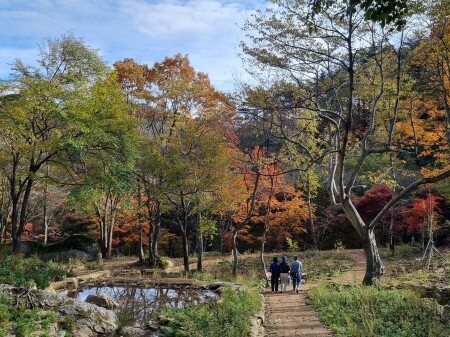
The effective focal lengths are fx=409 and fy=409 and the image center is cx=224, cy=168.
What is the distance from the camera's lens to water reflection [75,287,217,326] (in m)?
11.7

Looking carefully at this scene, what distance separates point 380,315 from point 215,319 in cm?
322

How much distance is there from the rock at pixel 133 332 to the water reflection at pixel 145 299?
1.08 metres

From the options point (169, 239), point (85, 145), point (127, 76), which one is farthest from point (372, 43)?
point (169, 239)

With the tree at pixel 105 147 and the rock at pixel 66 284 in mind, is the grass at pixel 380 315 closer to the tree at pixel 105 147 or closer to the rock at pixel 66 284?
the rock at pixel 66 284

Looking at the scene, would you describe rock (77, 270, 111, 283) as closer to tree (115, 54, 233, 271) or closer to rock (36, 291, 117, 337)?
tree (115, 54, 233, 271)

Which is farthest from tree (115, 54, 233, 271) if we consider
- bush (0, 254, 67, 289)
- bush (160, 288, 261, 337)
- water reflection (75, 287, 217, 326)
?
bush (160, 288, 261, 337)

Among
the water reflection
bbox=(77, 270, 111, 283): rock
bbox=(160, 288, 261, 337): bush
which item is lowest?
the water reflection

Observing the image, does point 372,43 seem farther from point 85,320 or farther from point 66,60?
point 66,60

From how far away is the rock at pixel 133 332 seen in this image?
9.19m

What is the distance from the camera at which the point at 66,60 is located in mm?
17609

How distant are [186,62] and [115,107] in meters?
6.65

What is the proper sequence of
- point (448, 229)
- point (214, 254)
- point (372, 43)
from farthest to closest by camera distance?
1. point (214, 254)
2. point (448, 229)
3. point (372, 43)

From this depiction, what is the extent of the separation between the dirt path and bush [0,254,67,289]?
706 centimetres

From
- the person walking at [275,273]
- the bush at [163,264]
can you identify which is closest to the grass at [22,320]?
the person walking at [275,273]
